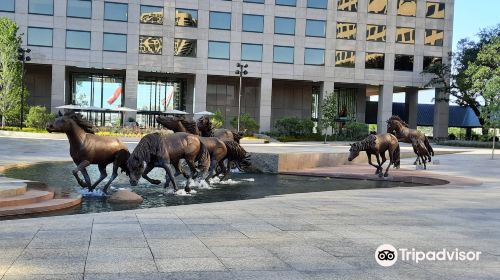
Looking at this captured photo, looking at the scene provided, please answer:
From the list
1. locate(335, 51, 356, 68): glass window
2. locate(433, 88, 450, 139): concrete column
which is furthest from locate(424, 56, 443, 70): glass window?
locate(335, 51, 356, 68): glass window

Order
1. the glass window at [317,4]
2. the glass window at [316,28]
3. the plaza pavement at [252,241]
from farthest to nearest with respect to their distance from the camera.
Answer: the glass window at [317,4] → the glass window at [316,28] → the plaza pavement at [252,241]

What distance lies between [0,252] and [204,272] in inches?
97.4

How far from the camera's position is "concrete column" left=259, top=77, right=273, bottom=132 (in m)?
62.7

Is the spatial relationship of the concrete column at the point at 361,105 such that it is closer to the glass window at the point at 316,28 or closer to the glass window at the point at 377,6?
the glass window at the point at 377,6

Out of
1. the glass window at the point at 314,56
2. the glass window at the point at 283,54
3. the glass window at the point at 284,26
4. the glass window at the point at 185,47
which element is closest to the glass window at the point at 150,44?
the glass window at the point at 185,47

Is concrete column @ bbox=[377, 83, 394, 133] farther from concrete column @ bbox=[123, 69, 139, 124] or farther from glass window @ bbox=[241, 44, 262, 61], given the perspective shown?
concrete column @ bbox=[123, 69, 139, 124]

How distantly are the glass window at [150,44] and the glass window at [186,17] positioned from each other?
319 centimetres

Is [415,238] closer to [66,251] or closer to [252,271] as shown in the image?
[252,271]

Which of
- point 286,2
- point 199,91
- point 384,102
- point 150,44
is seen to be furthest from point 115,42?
point 384,102

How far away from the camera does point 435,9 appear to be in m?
67.4

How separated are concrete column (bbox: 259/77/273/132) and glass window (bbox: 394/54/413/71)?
56.6 ft

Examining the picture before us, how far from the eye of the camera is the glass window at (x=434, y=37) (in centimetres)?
6706

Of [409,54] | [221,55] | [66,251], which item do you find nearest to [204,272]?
[66,251]

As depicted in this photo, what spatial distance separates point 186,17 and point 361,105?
29.5 metres
